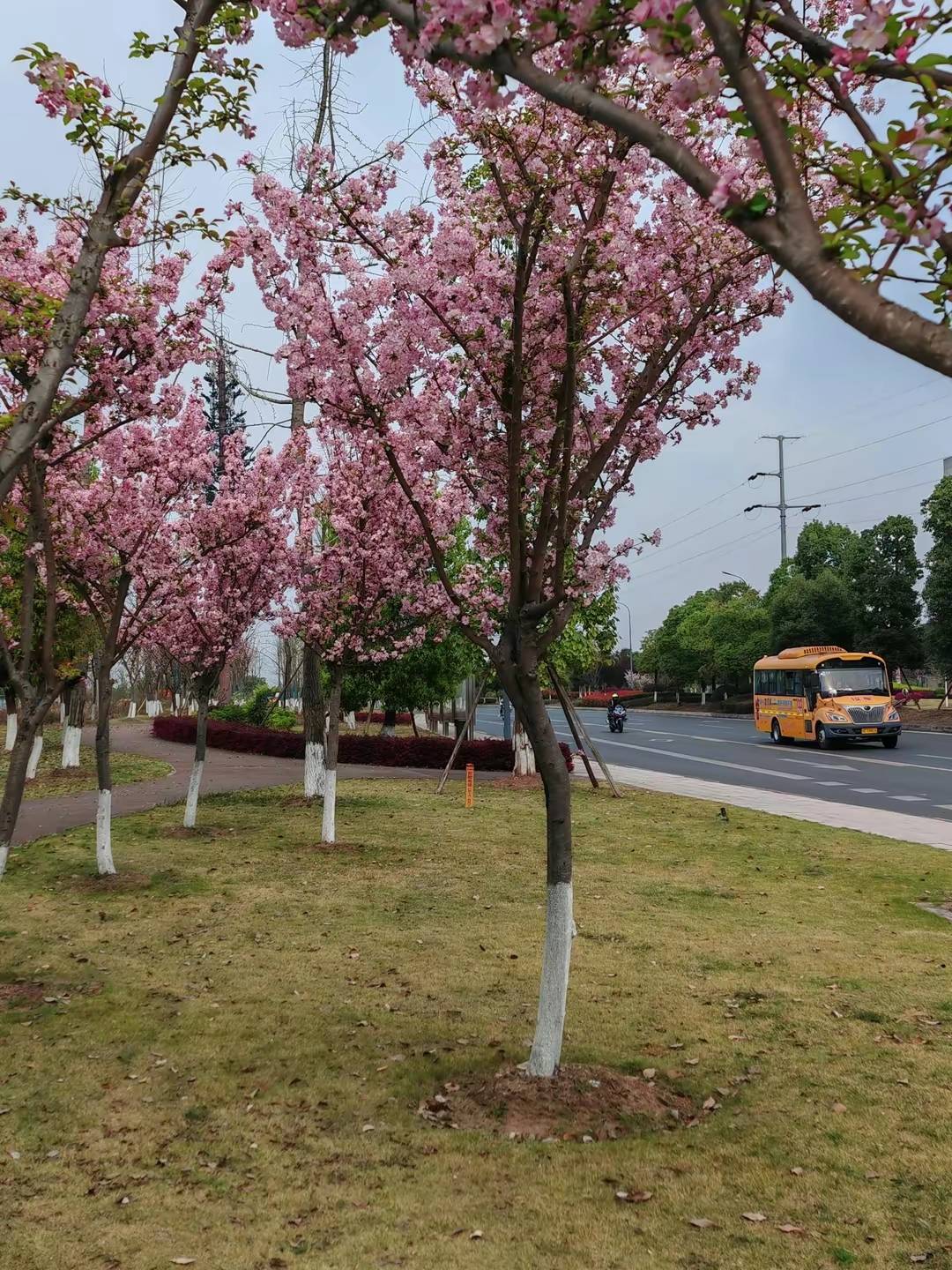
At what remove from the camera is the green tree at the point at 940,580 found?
40.5 metres

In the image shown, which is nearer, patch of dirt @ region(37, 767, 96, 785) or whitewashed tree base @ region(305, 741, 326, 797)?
whitewashed tree base @ region(305, 741, 326, 797)

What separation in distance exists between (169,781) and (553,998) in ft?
56.5

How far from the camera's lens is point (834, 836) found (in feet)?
44.3

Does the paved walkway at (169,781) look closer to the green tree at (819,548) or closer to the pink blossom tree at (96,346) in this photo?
the pink blossom tree at (96,346)

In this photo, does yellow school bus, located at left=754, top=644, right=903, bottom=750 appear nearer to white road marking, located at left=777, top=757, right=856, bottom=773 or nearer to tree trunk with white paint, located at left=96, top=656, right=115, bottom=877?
white road marking, located at left=777, top=757, right=856, bottom=773

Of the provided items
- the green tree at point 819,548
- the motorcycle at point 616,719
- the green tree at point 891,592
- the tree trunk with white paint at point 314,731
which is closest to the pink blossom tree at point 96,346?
the tree trunk with white paint at point 314,731

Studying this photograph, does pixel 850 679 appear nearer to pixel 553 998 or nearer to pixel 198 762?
pixel 198 762

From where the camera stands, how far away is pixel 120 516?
10797 mm

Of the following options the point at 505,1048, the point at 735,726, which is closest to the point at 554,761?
the point at 505,1048

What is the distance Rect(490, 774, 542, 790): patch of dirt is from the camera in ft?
66.0

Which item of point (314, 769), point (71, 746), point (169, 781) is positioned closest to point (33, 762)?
point (71, 746)

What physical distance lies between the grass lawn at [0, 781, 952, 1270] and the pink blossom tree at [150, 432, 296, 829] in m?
3.63

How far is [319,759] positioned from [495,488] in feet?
38.0

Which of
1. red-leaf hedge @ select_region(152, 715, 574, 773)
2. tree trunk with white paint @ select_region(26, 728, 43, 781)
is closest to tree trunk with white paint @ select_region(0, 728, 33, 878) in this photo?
tree trunk with white paint @ select_region(26, 728, 43, 781)
